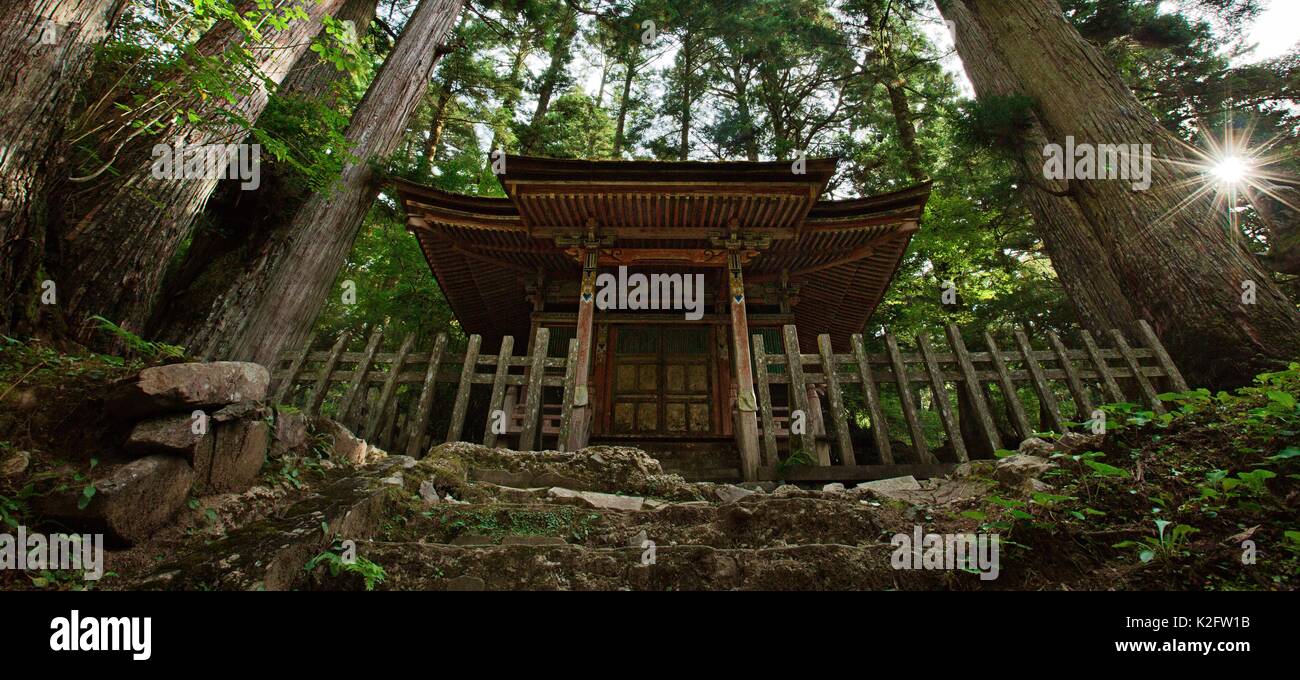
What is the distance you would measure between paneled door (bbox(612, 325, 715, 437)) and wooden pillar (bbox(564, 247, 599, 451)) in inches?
41.8

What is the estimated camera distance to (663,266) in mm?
9742

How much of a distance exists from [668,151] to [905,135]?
269 inches

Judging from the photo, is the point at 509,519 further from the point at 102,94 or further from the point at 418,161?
the point at 418,161

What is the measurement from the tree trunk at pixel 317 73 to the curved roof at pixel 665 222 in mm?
1489

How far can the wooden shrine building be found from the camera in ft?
22.2

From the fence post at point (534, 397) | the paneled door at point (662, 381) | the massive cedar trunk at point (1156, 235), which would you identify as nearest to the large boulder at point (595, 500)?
the fence post at point (534, 397)

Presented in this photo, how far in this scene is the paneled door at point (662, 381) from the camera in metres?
8.98

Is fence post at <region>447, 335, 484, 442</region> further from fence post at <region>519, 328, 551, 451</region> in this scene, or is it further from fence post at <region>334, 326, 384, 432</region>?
fence post at <region>334, 326, 384, 432</region>

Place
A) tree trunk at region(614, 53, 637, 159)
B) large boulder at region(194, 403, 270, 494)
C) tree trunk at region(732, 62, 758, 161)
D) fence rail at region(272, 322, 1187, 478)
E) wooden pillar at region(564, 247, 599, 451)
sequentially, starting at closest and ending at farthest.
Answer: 1. large boulder at region(194, 403, 270, 494)
2. fence rail at region(272, 322, 1187, 478)
3. wooden pillar at region(564, 247, 599, 451)
4. tree trunk at region(732, 62, 758, 161)
5. tree trunk at region(614, 53, 637, 159)

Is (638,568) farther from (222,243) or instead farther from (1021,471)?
(222,243)

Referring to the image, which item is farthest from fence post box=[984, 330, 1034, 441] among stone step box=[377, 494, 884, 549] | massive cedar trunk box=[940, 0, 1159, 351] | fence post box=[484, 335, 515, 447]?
fence post box=[484, 335, 515, 447]

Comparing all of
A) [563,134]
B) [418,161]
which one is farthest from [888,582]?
[563,134]
